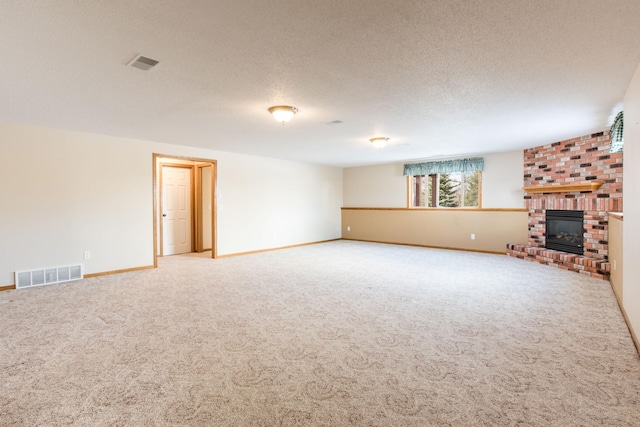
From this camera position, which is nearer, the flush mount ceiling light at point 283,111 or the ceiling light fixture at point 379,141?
the flush mount ceiling light at point 283,111

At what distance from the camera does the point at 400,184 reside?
8461 millimetres

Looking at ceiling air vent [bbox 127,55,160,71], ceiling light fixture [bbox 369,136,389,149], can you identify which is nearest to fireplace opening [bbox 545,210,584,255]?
ceiling light fixture [bbox 369,136,389,149]

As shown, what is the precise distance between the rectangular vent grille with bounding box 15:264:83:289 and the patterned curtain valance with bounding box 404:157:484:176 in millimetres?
7055

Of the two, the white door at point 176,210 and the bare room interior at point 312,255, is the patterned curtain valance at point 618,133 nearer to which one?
the bare room interior at point 312,255

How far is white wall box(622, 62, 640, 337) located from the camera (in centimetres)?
250

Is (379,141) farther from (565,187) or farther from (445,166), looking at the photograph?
(565,187)

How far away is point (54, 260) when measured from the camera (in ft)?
15.0

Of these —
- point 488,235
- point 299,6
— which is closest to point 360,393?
point 299,6

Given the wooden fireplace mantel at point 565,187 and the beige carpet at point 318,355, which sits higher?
the wooden fireplace mantel at point 565,187

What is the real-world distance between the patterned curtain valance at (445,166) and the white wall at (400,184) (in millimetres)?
169

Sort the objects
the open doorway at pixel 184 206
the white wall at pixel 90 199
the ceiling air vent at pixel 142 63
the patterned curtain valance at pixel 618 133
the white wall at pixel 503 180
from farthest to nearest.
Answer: the open doorway at pixel 184 206 < the white wall at pixel 503 180 < the white wall at pixel 90 199 < the patterned curtain valance at pixel 618 133 < the ceiling air vent at pixel 142 63

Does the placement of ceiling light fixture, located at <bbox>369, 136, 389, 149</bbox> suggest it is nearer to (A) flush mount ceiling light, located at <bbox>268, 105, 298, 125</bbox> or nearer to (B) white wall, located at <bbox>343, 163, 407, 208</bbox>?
(A) flush mount ceiling light, located at <bbox>268, 105, 298, 125</bbox>

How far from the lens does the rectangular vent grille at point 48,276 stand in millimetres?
4293

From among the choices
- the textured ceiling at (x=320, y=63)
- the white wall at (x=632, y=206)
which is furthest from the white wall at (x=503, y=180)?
the white wall at (x=632, y=206)
